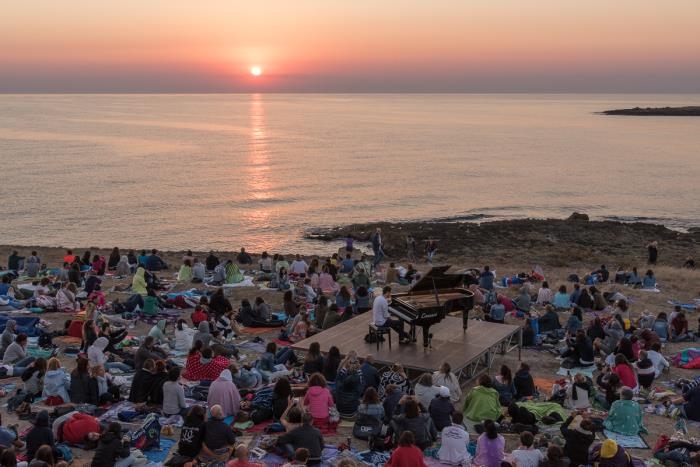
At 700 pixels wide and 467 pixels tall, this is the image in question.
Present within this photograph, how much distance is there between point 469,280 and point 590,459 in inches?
371

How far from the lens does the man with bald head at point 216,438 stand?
413 inches

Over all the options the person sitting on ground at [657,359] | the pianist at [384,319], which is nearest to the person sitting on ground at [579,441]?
the pianist at [384,319]

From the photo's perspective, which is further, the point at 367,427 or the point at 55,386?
the point at 55,386

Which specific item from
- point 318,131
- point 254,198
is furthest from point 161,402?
point 318,131

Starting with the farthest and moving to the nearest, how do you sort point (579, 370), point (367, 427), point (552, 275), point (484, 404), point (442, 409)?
point (552, 275) → point (579, 370) → point (484, 404) → point (442, 409) → point (367, 427)

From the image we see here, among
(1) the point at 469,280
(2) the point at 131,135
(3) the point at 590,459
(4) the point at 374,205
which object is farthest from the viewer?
(2) the point at 131,135

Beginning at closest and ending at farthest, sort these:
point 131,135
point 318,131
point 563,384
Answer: point 563,384
point 131,135
point 318,131

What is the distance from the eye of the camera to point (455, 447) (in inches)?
412

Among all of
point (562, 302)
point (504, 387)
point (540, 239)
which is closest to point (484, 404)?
point (504, 387)

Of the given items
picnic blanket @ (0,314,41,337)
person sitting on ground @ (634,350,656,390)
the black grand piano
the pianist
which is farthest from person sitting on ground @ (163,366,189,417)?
person sitting on ground @ (634,350,656,390)

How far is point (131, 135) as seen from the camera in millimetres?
155625

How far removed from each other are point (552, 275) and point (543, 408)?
19353 mm

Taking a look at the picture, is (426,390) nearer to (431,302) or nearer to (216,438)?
(431,302)

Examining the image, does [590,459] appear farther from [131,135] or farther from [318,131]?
[318,131]
